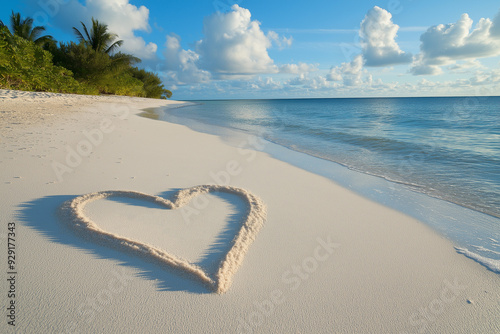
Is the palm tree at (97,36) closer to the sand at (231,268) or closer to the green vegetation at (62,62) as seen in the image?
the green vegetation at (62,62)

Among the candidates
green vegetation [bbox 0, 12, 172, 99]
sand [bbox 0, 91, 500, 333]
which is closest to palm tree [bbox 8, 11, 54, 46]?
green vegetation [bbox 0, 12, 172, 99]

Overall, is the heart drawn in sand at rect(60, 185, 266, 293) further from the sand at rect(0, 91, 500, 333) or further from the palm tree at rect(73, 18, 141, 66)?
the palm tree at rect(73, 18, 141, 66)

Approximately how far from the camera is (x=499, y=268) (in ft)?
7.49

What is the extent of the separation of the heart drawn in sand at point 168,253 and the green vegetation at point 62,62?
16.7m

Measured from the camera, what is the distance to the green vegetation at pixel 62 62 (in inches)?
583

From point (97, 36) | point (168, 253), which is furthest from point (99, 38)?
point (168, 253)

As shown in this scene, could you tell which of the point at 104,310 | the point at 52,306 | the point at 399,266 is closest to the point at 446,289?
the point at 399,266

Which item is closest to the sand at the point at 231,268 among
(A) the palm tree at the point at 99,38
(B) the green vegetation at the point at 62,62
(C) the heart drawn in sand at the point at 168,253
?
(C) the heart drawn in sand at the point at 168,253

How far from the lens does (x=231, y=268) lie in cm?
208

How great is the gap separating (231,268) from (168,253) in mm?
610

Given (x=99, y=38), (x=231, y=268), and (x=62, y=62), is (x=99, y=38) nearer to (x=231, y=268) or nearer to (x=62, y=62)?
(x=62, y=62)

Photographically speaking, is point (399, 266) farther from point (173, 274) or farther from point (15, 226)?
point (15, 226)

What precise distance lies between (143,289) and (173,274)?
0.24 metres

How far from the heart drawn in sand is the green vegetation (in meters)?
16.7
